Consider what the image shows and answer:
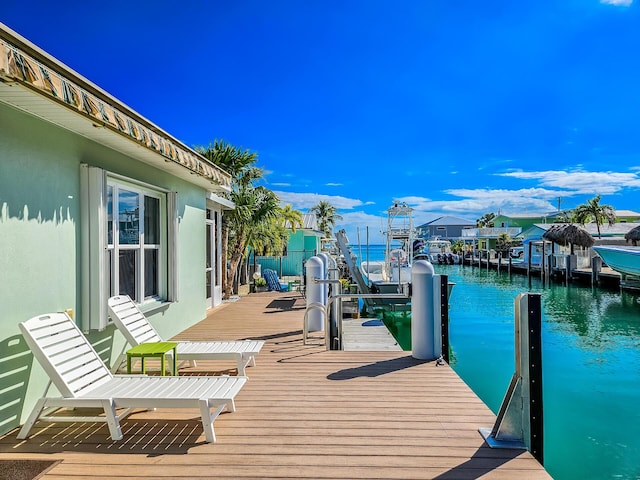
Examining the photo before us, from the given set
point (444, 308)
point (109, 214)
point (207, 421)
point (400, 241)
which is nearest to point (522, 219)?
point (400, 241)

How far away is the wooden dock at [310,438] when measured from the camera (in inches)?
110

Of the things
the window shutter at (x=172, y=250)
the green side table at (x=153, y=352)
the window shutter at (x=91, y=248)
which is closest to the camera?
the green side table at (x=153, y=352)

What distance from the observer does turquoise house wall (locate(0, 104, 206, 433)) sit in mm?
3498

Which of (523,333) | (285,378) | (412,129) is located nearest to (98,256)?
(285,378)

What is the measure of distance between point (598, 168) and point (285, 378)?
94.9m

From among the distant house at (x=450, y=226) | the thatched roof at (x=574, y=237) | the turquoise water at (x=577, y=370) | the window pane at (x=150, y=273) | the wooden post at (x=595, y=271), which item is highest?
the distant house at (x=450, y=226)

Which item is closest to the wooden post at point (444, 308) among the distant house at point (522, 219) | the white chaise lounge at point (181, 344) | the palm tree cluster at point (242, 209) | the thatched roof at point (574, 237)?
the white chaise lounge at point (181, 344)

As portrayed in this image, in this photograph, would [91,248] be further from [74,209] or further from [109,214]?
Answer: [109,214]

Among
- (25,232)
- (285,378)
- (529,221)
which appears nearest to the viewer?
(25,232)

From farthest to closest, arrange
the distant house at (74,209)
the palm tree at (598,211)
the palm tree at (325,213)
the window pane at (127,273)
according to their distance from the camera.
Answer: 1. the palm tree at (325,213)
2. the palm tree at (598,211)
3. the window pane at (127,273)
4. the distant house at (74,209)

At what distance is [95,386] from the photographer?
11.8ft

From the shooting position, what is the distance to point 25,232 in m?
3.76

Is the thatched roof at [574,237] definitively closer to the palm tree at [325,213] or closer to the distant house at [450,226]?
the palm tree at [325,213]

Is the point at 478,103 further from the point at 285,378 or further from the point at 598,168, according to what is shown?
the point at 598,168
